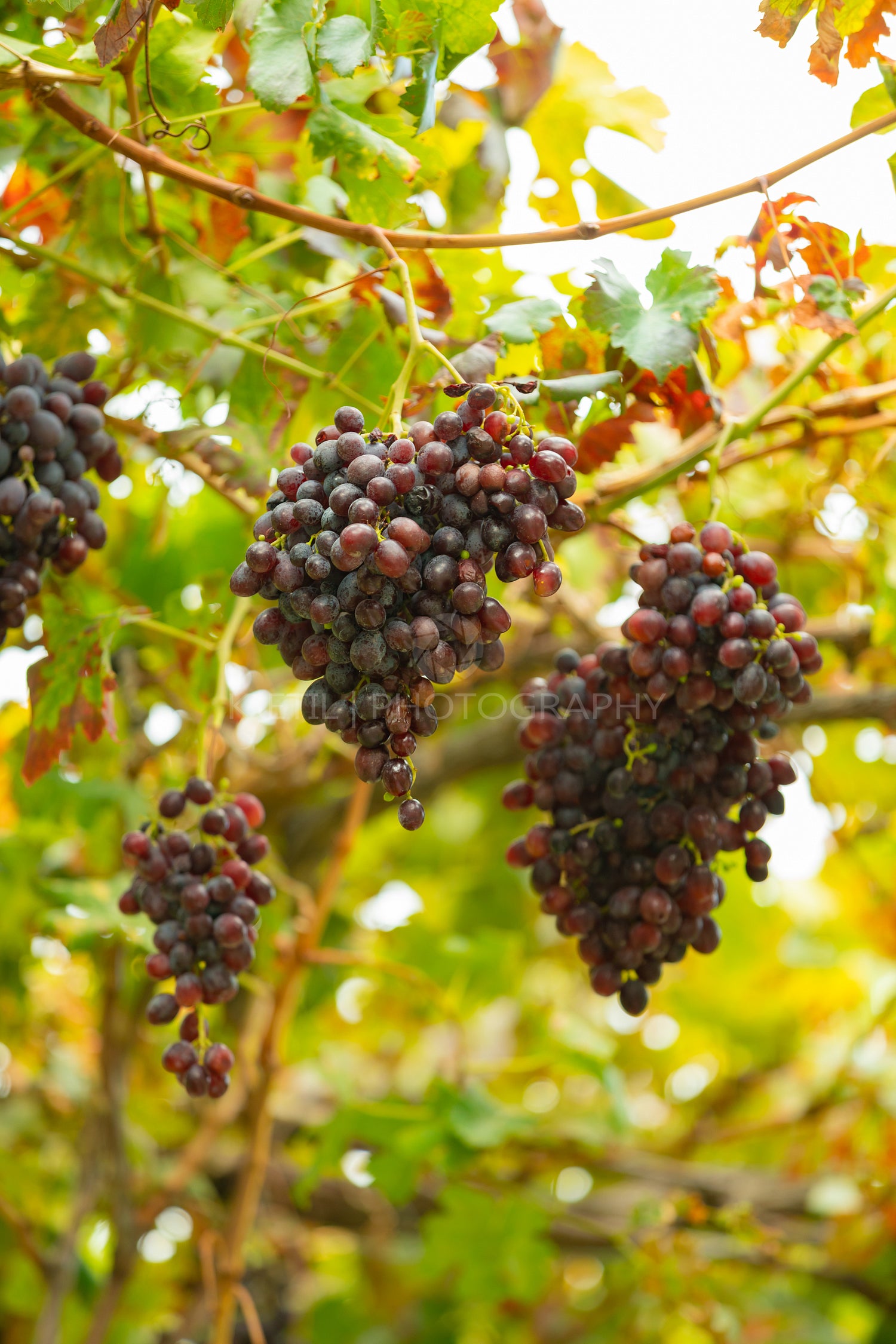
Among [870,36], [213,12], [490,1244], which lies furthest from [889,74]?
[490,1244]

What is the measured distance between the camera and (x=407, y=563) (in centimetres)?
77

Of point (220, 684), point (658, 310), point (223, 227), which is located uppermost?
point (658, 310)

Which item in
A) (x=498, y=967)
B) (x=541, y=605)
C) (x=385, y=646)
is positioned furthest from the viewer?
(x=498, y=967)

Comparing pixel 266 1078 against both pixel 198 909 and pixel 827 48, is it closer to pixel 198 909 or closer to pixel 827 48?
pixel 198 909

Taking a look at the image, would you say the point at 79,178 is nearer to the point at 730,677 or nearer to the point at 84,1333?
the point at 730,677

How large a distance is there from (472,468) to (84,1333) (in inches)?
83.7

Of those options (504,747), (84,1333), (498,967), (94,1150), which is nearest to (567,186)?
(504,747)

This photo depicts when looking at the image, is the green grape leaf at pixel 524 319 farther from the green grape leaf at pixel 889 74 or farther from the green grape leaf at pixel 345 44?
the green grape leaf at pixel 889 74

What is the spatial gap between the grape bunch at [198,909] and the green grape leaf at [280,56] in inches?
25.0

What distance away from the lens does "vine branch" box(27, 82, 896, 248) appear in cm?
99

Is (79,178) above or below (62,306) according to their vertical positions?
above

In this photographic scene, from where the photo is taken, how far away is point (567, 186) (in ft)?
5.37

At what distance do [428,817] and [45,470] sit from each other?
61.1 inches

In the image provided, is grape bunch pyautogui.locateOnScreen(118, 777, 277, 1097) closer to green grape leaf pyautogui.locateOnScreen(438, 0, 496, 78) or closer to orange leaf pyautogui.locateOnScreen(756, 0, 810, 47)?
green grape leaf pyautogui.locateOnScreen(438, 0, 496, 78)
